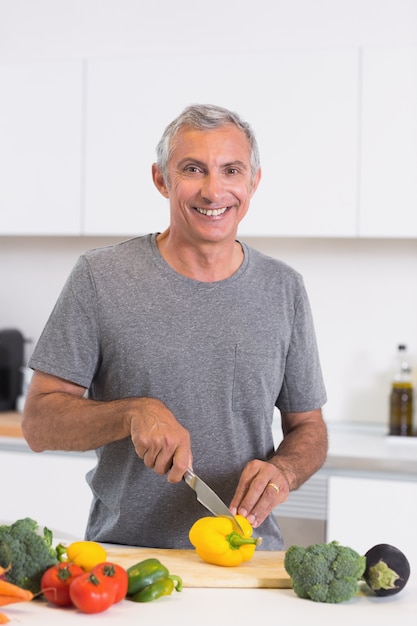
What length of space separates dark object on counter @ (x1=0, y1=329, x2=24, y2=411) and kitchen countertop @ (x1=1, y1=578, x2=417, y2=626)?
6.91ft

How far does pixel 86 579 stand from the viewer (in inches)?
52.0

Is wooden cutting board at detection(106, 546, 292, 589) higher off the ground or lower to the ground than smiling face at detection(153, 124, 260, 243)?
lower

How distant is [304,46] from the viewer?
3.23m

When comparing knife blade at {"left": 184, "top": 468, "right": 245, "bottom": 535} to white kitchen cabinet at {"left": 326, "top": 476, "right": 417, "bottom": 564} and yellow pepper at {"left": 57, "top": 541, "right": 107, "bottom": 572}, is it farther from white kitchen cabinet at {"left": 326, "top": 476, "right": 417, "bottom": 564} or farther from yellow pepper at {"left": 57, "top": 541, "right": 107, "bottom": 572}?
white kitchen cabinet at {"left": 326, "top": 476, "right": 417, "bottom": 564}

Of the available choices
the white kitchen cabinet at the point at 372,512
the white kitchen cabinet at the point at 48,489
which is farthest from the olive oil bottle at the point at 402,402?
A: the white kitchen cabinet at the point at 48,489

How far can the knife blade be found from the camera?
5.23 ft

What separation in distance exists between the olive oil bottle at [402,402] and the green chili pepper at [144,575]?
1889mm

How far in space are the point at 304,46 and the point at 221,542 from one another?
7.02 feet

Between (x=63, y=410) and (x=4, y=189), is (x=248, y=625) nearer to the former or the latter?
(x=63, y=410)

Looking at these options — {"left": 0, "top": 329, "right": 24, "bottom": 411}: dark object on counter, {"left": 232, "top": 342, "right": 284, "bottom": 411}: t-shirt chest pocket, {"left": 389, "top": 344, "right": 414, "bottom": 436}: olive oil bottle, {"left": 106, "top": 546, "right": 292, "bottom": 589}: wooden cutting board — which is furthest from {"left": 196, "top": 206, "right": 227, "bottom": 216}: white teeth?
{"left": 0, "top": 329, "right": 24, "bottom": 411}: dark object on counter

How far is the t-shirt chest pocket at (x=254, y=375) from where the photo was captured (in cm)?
189

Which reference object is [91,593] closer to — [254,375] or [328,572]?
[328,572]

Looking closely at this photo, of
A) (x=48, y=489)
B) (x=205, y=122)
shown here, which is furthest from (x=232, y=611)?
(x=48, y=489)

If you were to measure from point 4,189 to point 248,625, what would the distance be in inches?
90.3
